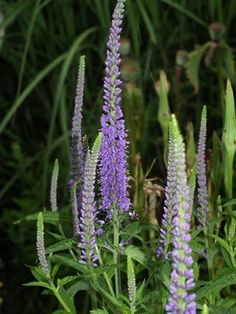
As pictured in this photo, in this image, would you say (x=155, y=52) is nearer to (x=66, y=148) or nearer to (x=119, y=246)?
(x=66, y=148)

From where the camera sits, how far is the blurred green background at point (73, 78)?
11.0 feet

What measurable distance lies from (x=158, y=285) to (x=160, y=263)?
162 mm

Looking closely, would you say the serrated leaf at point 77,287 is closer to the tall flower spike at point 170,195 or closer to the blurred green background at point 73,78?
the tall flower spike at point 170,195

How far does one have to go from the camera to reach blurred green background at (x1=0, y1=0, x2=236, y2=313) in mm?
3352

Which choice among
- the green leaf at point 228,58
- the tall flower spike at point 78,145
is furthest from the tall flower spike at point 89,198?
the green leaf at point 228,58

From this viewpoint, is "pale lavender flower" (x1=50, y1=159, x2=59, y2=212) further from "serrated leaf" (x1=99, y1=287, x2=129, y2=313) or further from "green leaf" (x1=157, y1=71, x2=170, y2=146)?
"green leaf" (x1=157, y1=71, x2=170, y2=146)

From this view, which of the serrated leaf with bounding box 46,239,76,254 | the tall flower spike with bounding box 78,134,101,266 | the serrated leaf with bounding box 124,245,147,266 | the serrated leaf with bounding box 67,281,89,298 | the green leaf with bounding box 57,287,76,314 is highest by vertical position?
the tall flower spike with bounding box 78,134,101,266

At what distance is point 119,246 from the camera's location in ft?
6.24

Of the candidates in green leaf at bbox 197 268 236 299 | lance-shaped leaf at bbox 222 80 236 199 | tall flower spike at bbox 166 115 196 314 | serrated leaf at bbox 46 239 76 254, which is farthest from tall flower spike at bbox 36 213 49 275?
lance-shaped leaf at bbox 222 80 236 199

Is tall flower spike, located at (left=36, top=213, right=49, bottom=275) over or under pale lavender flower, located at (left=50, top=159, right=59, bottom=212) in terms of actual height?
under

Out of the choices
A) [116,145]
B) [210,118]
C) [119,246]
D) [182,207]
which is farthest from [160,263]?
[210,118]

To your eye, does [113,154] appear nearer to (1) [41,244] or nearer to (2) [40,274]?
(1) [41,244]

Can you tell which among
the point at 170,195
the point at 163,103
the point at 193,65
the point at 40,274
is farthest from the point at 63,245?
the point at 193,65

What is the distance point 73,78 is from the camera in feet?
11.3
